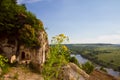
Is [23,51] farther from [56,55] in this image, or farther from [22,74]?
[56,55]

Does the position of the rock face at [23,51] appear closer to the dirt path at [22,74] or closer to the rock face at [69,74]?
the dirt path at [22,74]

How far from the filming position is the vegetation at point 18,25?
33.6 m

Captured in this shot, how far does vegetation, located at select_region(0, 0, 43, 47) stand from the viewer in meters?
33.6

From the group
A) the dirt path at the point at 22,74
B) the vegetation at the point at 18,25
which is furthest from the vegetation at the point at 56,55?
the vegetation at the point at 18,25

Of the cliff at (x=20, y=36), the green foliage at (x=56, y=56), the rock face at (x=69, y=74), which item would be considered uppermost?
the cliff at (x=20, y=36)

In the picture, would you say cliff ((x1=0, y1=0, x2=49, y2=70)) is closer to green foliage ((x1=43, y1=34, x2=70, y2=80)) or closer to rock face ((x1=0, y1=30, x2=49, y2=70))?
rock face ((x1=0, y1=30, x2=49, y2=70))

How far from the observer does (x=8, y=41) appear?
34500 millimetres

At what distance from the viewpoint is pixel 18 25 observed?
34312 mm

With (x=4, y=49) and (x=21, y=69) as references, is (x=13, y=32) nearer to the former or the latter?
(x=4, y=49)

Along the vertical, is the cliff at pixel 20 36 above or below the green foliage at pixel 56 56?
above

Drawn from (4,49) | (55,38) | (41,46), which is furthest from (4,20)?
(55,38)

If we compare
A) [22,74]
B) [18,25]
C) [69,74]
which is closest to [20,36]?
[18,25]

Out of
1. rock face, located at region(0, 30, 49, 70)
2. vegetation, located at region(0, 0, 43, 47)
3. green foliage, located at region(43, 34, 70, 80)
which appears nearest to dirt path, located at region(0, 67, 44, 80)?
rock face, located at region(0, 30, 49, 70)

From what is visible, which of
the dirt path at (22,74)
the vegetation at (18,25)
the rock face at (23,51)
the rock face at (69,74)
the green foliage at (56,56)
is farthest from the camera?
the rock face at (23,51)
